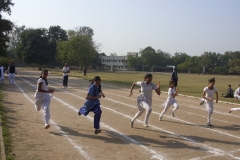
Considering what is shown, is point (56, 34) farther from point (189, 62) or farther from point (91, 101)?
point (91, 101)

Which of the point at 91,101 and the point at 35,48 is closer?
the point at 91,101

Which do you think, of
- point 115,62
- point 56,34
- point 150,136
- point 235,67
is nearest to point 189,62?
point 235,67

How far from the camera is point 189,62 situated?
109625 mm

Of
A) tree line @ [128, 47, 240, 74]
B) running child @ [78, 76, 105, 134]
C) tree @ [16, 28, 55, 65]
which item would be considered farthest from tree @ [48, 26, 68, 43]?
running child @ [78, 76, 105, 134]

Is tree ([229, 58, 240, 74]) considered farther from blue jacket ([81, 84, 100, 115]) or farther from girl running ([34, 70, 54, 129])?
girl running ([34, 70, 54, 129])

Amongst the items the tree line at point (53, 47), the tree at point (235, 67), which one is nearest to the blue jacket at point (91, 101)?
the tree line at point (53, 47)

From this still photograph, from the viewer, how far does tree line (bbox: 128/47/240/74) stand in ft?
348

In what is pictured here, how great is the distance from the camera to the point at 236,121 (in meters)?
10.3

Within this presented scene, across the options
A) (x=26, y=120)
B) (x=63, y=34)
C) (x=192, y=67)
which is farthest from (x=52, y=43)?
(x=26, y=120)

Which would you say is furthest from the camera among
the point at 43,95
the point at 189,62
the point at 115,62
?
the point at 115,62

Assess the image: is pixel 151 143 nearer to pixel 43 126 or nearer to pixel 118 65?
pixel 43 126

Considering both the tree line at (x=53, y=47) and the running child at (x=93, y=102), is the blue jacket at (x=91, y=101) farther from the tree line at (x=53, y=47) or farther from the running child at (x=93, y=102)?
the tree line at (x=53, y=47)

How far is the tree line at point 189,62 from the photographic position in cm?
10612

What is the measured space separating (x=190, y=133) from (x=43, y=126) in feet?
14.7
